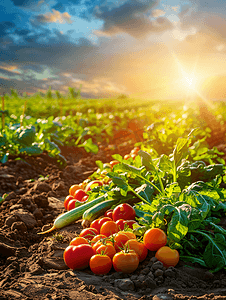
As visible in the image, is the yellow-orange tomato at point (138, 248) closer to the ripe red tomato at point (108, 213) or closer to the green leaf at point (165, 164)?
the ripe red tomato at point (108, 213)

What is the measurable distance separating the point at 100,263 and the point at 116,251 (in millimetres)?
269

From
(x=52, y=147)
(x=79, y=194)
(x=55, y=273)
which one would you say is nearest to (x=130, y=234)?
(x=55, y=273)

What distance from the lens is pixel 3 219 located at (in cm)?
357

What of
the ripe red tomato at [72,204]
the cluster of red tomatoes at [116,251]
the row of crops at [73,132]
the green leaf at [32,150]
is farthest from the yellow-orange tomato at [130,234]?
the green leaf at [32,150]

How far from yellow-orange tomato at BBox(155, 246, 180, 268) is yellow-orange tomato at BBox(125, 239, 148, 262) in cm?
14

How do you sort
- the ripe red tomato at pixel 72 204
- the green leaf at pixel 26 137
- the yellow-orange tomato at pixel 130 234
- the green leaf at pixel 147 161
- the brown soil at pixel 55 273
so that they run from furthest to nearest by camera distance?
the green leaf at pixel 26 137 → the ripe red tomato at pixel 72 204 → the green leaf at pixel 147 161 → the yellow-orange tomato at pixel 130 234 → the brown soil at pixel 55 273

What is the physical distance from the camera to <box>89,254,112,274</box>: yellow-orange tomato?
7.52 feet

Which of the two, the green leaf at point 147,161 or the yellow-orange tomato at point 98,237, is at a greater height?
the green leaf at point 147,161

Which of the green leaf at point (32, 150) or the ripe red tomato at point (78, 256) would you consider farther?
the green leaf at point (32, 150)

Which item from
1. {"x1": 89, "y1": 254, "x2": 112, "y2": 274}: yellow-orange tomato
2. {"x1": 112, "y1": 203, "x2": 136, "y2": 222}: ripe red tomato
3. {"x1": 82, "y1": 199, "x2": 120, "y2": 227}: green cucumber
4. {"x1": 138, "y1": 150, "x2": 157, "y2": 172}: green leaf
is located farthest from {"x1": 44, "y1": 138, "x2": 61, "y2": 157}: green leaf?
{"x1": 89, "y1": 254, "x2": 112, "y2": 274}: yellow-orange tomato

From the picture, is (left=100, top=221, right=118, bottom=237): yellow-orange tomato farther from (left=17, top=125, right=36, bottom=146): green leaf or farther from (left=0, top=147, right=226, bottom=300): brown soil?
(left=17, top=125, right=36, bottom=146): green leaf

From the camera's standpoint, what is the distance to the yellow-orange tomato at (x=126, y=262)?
2.23 meters

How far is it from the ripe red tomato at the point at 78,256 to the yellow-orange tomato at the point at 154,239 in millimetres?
508

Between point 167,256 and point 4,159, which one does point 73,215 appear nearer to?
point 167,256
